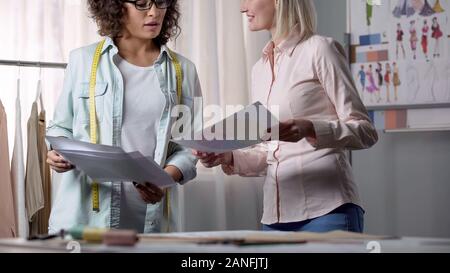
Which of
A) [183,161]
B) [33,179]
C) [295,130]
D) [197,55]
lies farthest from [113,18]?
[197,55]

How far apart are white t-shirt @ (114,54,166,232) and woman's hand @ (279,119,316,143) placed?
1.23ft

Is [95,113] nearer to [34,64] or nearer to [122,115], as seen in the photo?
[122,115]

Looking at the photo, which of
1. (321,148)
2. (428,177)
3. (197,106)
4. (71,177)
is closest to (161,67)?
(197,106)

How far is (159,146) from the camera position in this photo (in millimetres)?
1875

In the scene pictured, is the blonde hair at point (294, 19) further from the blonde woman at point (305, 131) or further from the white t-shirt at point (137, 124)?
the white t-shirt at point (137, 124)

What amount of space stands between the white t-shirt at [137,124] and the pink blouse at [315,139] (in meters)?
0.25

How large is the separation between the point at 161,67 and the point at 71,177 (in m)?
0.38

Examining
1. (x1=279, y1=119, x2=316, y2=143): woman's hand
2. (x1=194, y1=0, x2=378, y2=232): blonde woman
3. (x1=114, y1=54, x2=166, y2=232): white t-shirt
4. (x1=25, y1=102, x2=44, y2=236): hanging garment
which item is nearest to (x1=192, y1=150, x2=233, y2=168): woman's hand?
(x1=194, y1=0, x2=378, y2=232): blonde woman

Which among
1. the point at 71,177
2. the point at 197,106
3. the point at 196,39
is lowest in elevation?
the point at 71,177

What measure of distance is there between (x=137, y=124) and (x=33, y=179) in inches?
38.2

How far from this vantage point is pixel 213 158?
191 centimetres

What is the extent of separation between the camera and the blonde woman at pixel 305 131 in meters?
1.78

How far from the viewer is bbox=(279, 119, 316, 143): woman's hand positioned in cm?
168
